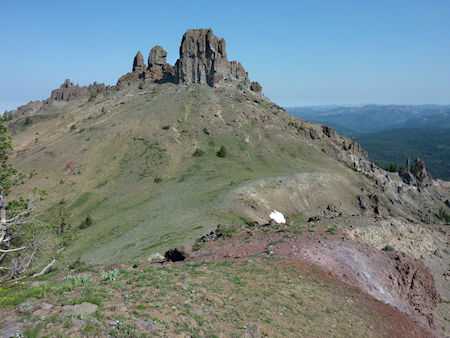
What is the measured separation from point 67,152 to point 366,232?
7254cm

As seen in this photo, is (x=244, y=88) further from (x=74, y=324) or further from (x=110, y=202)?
(x=74, y=324)

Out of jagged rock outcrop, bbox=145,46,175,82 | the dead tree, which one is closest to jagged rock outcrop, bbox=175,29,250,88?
jagged rock outcrop, bbox=145,46,175,82

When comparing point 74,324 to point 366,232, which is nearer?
point 74,324

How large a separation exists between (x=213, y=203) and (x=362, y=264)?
2133 cm

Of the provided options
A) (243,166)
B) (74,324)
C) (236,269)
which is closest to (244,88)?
(243,166)

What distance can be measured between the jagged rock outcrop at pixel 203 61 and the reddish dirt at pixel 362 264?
3312 inches

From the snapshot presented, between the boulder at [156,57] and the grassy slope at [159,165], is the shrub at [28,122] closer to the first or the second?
the grassy slope at [159,165]

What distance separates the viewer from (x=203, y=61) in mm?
103375

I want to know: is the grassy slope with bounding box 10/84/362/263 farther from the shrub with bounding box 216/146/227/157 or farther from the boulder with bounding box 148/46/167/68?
the boulder with bounding box 148/46/167/68

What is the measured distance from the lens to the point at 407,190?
104688 millimetres

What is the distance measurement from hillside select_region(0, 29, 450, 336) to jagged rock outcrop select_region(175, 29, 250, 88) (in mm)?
384

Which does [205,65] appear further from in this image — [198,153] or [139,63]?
[198,153]

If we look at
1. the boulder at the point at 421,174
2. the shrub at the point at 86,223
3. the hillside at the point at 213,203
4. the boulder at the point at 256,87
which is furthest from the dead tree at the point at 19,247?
the boulder at the point at 421,174

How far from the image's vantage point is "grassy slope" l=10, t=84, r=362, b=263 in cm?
3781
